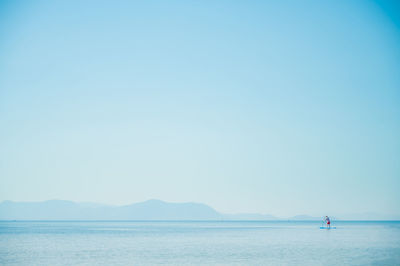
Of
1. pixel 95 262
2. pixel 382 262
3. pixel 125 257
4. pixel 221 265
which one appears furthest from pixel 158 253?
pixel 382 262

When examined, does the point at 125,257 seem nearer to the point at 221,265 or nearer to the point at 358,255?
the point at 221,265

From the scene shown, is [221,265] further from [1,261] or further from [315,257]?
[1,261]

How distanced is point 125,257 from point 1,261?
37.5ft

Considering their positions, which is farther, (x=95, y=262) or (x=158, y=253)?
(x=158, y=253)

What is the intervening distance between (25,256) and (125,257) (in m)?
10.7

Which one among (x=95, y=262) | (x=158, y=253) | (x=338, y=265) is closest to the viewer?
(x=338, y=265)

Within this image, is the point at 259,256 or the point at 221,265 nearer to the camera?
the point at 221,265

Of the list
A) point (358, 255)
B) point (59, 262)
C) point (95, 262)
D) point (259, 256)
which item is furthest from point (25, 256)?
point (358, 255)

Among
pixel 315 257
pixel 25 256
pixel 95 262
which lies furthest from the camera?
pixel 25 256

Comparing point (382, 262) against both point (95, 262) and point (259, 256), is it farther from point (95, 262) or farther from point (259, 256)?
point (95, 262)

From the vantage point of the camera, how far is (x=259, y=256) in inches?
1569

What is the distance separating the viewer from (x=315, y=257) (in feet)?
125

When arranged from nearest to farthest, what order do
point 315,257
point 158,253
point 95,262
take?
point 95,262, point 315,257, point 158,253

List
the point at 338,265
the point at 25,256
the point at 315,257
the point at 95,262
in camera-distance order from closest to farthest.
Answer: the point at 338,265, the point at 95,262, the point at 315,257, the point at 25,256
